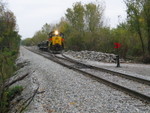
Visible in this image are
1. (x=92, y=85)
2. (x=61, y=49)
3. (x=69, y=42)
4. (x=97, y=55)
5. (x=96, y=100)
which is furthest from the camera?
(x=69, y=42)

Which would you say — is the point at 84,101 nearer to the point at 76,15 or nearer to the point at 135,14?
the point at 135,14

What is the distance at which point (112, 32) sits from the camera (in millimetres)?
32094

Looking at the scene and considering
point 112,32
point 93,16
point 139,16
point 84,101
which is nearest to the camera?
point 84,101

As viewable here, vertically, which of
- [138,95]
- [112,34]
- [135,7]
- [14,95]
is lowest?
[14,95]

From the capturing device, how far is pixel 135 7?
76.1ft

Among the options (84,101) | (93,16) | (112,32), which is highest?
(93,16)

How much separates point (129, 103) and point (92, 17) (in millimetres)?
39750

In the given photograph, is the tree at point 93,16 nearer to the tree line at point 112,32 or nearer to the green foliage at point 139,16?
the tree line at point 112,32

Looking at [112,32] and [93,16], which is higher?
[93,16]

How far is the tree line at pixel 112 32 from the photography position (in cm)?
2308

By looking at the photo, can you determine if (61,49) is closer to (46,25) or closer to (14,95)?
(14,95)

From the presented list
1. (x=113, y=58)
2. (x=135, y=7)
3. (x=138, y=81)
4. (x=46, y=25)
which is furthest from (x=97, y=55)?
(x=46, y=25)

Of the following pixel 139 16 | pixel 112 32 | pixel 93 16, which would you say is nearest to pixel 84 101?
pixel 139 16

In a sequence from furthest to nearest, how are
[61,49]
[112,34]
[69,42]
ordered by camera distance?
[69,42] < [61,49] < [112,34]
